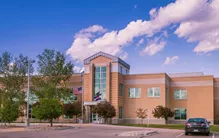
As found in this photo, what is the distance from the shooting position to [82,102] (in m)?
51.9

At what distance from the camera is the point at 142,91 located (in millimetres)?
54875

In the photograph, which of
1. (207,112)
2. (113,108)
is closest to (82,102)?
(113,108)

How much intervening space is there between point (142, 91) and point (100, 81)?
7.37m

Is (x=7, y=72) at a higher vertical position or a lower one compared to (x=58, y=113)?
higher

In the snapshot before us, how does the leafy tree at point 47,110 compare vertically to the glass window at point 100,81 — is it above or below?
below

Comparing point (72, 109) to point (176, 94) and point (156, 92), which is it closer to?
point (156, 92)

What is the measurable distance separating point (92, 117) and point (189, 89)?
17.2 metres

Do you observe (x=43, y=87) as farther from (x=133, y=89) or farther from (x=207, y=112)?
(x=207, y=112)

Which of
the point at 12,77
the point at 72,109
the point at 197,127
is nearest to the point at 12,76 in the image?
the point at 12,77

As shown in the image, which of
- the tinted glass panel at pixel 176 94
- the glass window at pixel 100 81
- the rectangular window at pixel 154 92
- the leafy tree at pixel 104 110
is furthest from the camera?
the tinted glass panel at pixel 176 94

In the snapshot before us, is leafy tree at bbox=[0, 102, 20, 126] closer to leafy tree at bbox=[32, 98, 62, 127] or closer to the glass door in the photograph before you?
leafy tree at bbox=[32, 98, 62, 127]

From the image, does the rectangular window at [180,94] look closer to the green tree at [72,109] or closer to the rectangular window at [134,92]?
the rectangular window at [134,92]

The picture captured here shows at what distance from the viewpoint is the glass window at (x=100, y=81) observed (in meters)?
53.3

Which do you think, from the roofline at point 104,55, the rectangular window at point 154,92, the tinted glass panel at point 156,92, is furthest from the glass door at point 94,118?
the tinted glass panel at point 156,92
